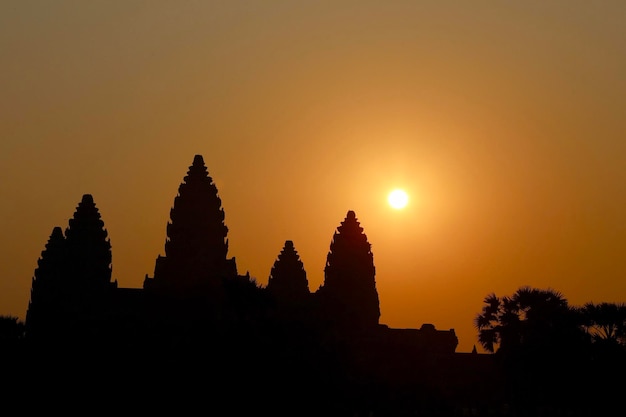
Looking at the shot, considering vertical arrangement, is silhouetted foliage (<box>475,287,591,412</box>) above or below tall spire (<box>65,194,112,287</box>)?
below

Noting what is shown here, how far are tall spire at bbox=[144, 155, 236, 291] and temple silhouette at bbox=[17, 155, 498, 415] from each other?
10 centimetres

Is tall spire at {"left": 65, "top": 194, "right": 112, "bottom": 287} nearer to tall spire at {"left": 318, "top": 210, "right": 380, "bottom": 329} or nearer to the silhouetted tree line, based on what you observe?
tall spire at {"left": 318, "top": 210, "right": 380, "bottom": 329}

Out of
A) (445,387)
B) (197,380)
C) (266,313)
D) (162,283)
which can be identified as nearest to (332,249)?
(162,283)

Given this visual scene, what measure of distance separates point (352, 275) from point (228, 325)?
44.9 metres

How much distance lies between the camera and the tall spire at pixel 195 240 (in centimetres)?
9169

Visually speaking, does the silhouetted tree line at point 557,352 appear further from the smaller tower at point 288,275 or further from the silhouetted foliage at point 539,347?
the smaller tower at point 288,275

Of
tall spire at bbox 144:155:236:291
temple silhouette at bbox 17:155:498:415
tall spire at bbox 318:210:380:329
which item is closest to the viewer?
temple silhouette at bbox 17:155:498:415

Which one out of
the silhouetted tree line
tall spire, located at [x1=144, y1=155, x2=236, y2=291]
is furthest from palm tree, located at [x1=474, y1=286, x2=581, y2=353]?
tall spire, located at [x1=144, y1=155, x2=236, y2=291]

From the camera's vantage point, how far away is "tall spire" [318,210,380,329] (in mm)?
97750

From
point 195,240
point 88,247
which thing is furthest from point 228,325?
point 88,247

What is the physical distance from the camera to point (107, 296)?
8800 cm

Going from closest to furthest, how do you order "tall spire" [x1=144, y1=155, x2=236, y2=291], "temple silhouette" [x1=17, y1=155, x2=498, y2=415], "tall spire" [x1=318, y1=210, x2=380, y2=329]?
"temple silhouette" [x1=17, y1=155, x2=498, y2=415]
"tall spire" [x1=144, y1=155, x2=236, y2=291]
"tall spire" [x1=318, y1=210, x2=380, y2=329]

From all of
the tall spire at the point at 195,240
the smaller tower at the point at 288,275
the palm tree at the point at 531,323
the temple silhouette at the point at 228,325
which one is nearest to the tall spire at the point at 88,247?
the temple silhouette at the point at 228,325

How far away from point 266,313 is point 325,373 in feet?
19.3
